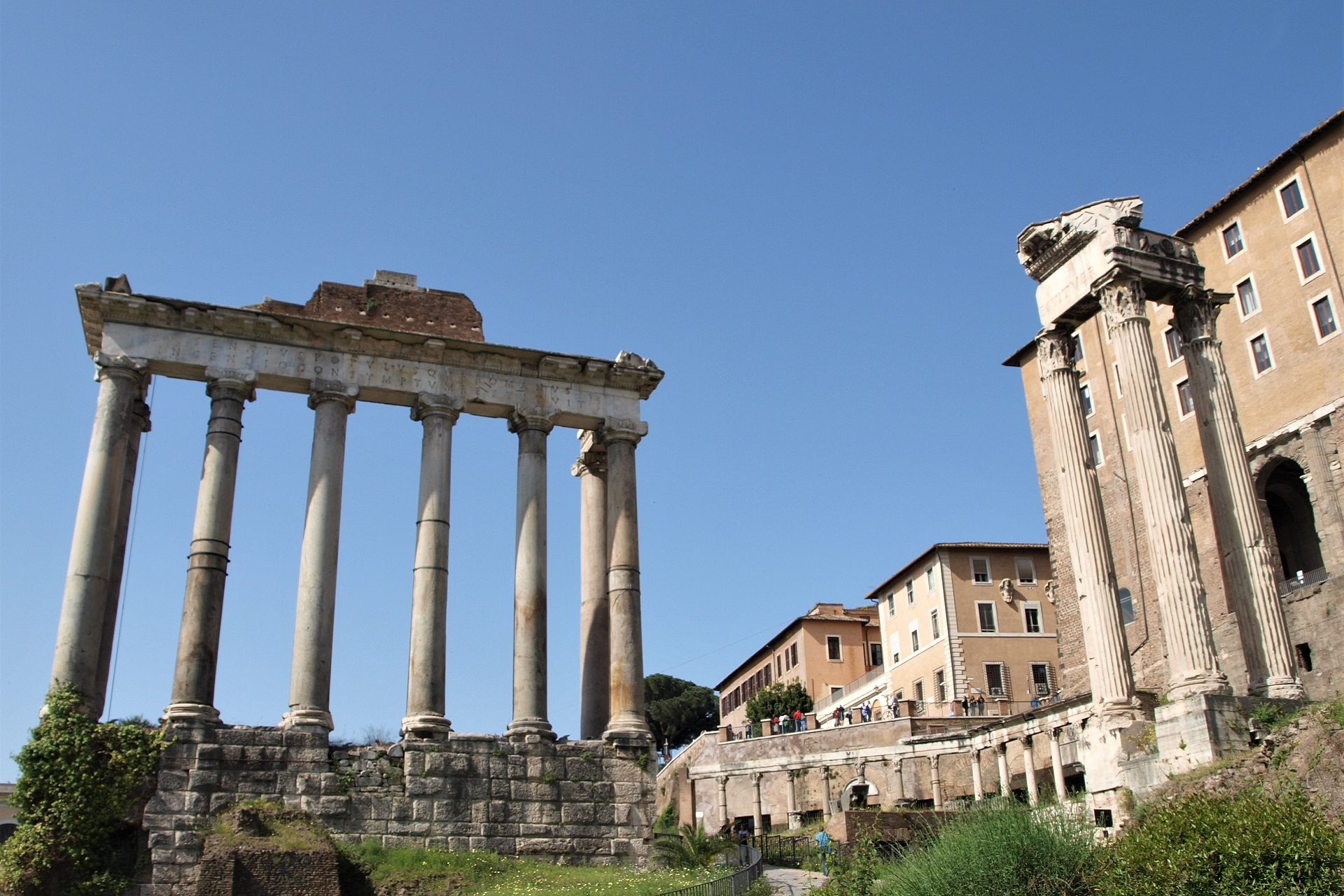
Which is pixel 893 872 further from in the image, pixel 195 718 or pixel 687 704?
pixel 687 704

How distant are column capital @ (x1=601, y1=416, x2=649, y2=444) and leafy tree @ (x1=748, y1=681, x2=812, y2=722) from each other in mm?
38348

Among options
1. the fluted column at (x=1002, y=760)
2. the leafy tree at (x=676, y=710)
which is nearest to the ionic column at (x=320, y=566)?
the fluted column at (x=1002, y=760)

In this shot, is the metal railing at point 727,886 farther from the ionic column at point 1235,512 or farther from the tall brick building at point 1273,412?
the tall brick building at point 1273,412

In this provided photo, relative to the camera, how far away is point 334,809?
2052 centimetres

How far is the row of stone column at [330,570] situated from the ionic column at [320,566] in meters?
0.03

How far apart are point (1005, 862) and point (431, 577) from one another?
40.8ft

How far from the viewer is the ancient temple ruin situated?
20641 millimetres

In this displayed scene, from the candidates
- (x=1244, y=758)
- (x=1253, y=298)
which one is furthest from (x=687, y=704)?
(x=1244, y=758)

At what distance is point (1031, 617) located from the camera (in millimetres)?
53094

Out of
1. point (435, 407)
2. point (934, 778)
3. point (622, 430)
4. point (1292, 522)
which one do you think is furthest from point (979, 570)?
point (435, 407)

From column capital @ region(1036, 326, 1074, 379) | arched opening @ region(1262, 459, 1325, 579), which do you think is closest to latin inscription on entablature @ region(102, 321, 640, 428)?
column capital @ region(1036, 326, 1074, 379)

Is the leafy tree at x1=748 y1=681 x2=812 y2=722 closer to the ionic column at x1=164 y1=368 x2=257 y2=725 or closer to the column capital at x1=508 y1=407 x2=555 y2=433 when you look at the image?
the column capital at x1=508 y1=407 x2=555 y2=433

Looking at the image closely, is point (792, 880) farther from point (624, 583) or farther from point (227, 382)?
point (227, 382)

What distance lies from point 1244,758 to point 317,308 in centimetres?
1870
